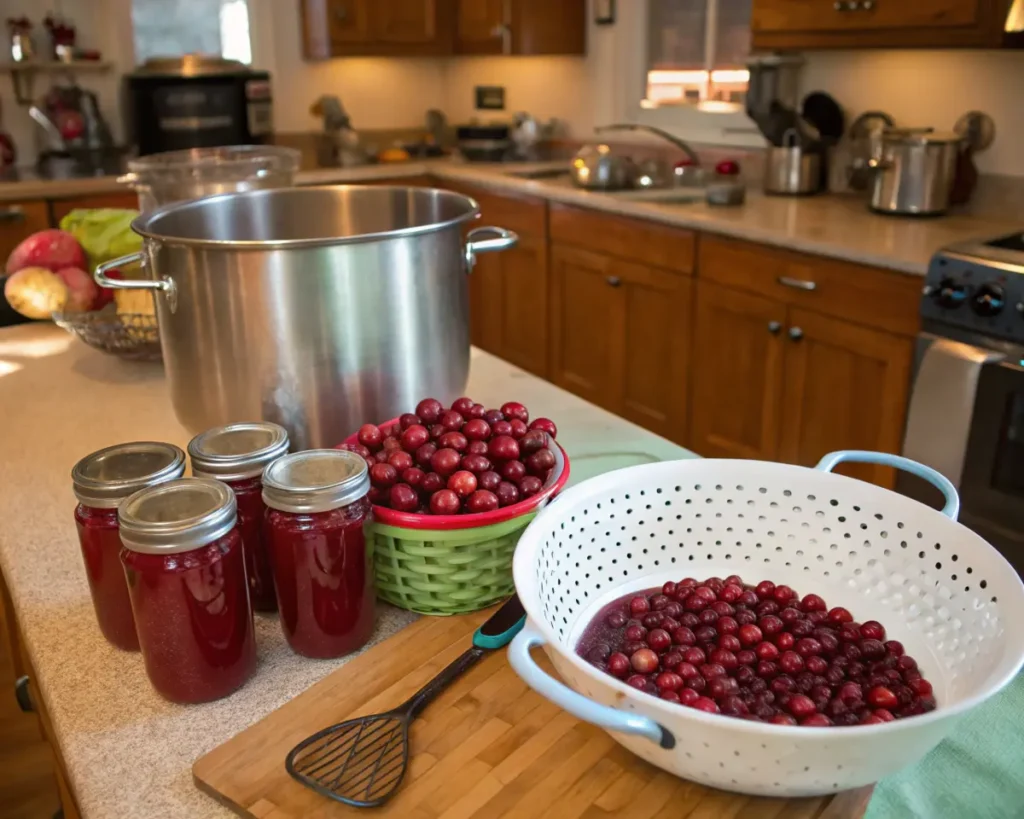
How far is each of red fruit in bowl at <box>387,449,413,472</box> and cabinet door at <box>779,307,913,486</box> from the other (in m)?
1.49

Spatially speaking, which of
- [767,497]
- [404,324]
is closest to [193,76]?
[404,324]

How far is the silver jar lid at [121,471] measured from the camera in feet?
2.43

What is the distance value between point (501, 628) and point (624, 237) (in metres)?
2.17

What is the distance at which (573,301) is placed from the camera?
3113 millimetres

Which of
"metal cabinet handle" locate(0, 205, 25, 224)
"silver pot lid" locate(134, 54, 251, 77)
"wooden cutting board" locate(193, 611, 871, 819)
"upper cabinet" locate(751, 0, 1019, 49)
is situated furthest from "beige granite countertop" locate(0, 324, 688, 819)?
"silver pot lid" locate(134, 54, 251, 77)

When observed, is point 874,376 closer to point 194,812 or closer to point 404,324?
point 404,324

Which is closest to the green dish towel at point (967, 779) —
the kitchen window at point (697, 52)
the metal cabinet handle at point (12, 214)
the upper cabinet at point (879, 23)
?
the upper cabinet at point (879, 23)

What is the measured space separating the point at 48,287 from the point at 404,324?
0.80 m

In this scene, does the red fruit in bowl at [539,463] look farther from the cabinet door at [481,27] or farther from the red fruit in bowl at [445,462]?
the cabinet door at [481,27]

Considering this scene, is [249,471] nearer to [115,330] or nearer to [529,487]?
[529,487]

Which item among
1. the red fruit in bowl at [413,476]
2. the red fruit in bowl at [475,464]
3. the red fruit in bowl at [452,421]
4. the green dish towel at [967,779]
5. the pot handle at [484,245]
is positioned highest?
the pot handle at [484,245]

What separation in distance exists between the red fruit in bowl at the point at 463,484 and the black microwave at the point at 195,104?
3116 mm

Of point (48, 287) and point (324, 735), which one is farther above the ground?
point (48, 287)

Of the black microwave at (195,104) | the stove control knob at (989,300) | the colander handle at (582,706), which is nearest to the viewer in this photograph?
the colander handle at (582,706)
